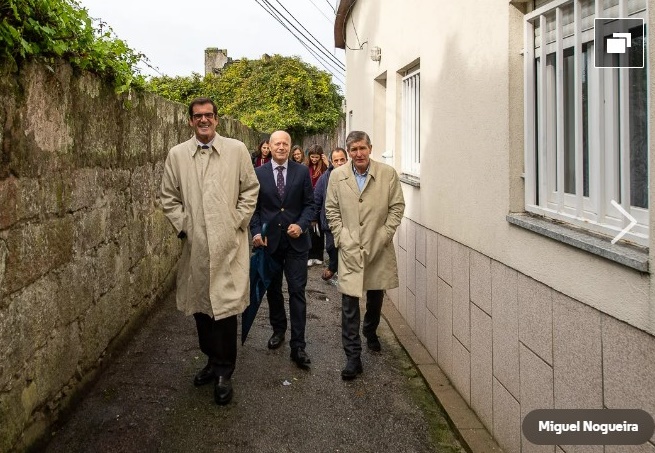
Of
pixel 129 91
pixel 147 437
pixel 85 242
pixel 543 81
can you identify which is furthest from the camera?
pixel 129 91

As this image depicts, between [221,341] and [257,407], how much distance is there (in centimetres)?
49

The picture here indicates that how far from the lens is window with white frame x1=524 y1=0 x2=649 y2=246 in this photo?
94.7 inches

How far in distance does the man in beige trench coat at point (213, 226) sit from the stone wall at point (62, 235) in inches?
Answer: 22.5

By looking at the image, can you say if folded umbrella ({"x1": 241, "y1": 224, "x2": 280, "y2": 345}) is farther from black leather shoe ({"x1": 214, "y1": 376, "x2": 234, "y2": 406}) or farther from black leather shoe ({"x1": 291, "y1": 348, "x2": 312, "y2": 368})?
black leather shoe ({"x1": 214, "y1": 376, "x2": 234, "y2": 406})

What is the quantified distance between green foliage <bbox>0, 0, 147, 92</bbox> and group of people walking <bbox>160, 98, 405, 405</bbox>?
2.24 feet

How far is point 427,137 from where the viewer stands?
17.3 ft

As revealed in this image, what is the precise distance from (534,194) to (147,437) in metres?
2.42

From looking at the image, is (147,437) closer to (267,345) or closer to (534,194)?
(267,345)

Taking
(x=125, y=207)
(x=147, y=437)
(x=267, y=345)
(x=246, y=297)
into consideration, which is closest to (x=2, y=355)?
(x=147, y=437)

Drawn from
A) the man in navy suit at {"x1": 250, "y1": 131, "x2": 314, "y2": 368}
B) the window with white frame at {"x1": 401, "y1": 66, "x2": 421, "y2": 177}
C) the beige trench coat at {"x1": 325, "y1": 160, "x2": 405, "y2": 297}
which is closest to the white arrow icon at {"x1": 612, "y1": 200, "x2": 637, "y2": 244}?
the beige trench coat at {"x1": 325, "y1": 160, "x2": 405, "y2": 297}

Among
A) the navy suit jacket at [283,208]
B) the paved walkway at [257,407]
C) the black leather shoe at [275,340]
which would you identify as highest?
the navy suit jacket at [283,208]

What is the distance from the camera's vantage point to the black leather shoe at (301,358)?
4.93 metres

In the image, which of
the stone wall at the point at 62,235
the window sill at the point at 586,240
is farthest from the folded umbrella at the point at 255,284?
the window sill at the point at 586,240

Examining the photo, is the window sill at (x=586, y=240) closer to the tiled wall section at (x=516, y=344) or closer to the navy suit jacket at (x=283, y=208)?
the tiled wall section at (x=516, y=344)
